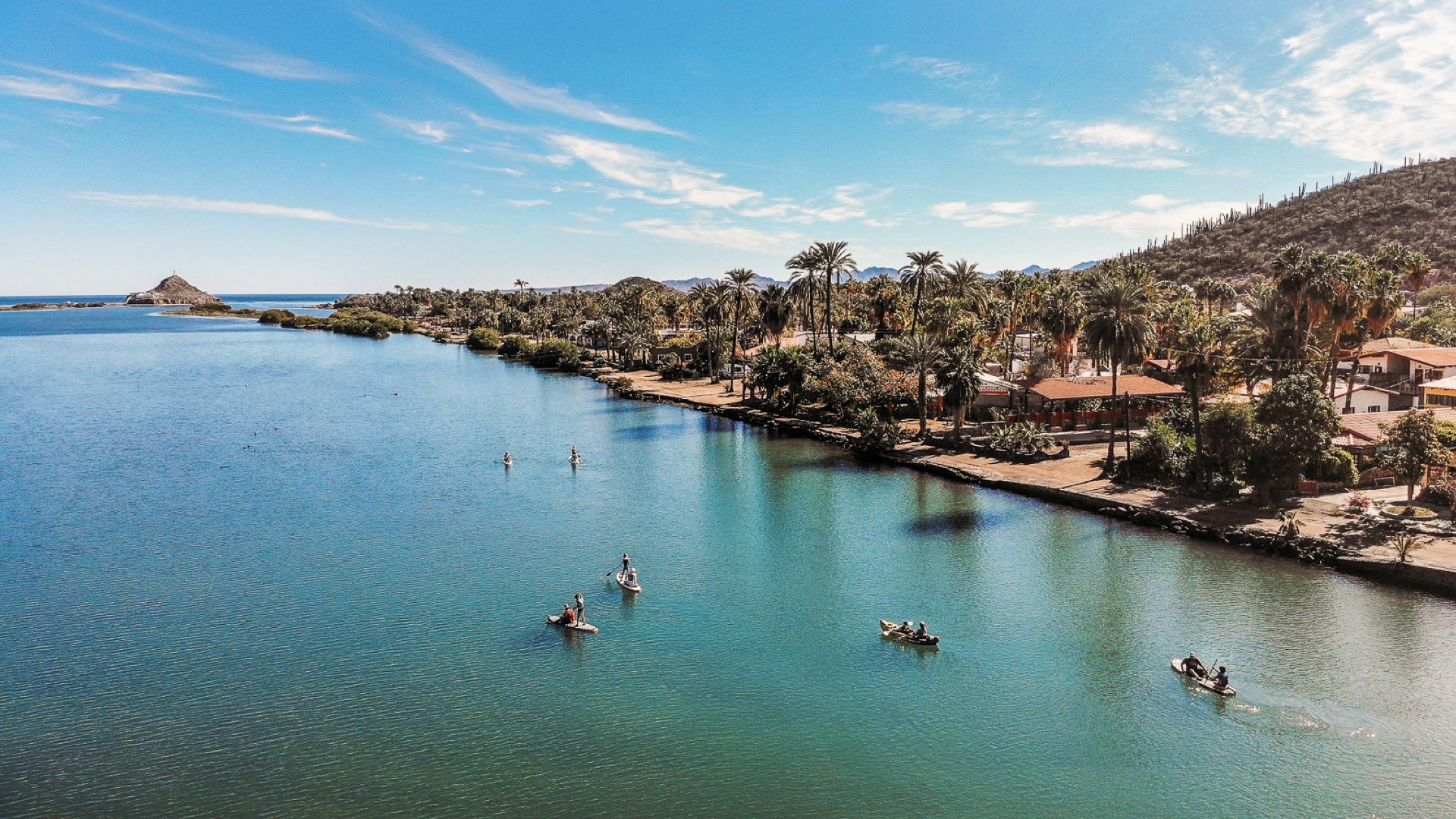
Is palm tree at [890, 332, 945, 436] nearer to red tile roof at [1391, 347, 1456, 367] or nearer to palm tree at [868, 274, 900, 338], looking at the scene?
palm tree at [868, 274, 900, 338]

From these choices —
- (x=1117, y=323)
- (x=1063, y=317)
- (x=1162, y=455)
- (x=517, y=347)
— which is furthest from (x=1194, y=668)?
(x=517, y=347)

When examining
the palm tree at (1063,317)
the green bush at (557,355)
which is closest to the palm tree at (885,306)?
the palm tree at (1063,317)

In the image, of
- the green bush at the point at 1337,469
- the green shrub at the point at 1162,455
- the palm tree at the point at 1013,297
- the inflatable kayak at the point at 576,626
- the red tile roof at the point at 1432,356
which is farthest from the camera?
the palm tree at the point at 1013,297

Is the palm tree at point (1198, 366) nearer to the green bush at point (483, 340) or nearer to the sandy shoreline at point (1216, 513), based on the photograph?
the sandy shoreline at point (1216, 513)

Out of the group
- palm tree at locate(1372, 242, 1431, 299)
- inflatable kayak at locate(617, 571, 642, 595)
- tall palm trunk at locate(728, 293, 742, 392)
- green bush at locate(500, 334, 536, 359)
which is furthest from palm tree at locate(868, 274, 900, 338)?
inflatable kayak at locate(617, 571, 642, 595)

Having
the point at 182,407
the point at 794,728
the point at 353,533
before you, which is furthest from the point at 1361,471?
the point at 182,407

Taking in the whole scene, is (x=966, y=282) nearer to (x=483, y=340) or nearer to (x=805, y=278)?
(x=805, y=278)
